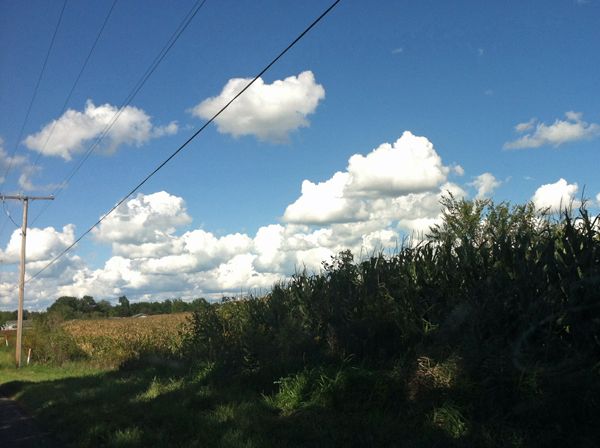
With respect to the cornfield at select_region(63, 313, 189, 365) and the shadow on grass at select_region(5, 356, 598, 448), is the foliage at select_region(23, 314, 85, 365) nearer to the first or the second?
the cornfield at select_region(63, 313, 189, 365)

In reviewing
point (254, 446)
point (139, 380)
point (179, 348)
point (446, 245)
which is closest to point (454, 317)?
point (446, 245)

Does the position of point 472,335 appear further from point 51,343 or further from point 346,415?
point 51,343

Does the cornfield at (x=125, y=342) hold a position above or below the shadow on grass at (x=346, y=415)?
above

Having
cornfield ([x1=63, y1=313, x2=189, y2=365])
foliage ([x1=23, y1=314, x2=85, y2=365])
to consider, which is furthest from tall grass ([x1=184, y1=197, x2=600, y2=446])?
foliage ([x1=23, y1=314, x2=85, y2=365])

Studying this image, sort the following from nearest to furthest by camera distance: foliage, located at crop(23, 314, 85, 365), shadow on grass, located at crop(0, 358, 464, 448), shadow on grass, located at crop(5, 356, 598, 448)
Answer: shadow on grass, located at crop(5, 356, 598, 448)
shadow on grass, located at crop(0, 358, 464, 448)
foliage, located at crop(23, 314, 85, 365)

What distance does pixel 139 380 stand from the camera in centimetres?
1533

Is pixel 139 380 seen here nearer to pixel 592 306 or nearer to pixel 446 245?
pixel 446 245

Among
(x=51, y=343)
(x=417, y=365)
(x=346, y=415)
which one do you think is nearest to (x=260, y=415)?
(x=346, y=415)

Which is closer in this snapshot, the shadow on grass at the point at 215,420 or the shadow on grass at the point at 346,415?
the shadow on grass at the point at 346,415

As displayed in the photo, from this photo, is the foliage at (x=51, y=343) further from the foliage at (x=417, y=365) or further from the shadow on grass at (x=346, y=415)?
the shadow on grass at (x=346, y=415)

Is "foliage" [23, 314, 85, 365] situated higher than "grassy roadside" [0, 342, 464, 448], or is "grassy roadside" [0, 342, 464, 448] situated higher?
"foliage" [23, 314, 85, 365]

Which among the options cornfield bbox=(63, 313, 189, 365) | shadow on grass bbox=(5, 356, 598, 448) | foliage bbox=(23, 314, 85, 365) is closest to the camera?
shadow on grass bbox=(5, 356, 598, 448)

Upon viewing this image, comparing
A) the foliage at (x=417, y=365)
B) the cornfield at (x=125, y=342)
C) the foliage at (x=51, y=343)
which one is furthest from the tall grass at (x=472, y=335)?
the foliage at (x=51, y=343)

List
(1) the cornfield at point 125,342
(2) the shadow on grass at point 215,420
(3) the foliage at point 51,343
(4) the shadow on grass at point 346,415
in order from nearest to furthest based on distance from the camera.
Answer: (4) the shadow on grass at point 346,415 → (2) the shadow on grass at point 215,420 → (1) the cornfield at point 125,342 → (3) the foliage at point 51,343
